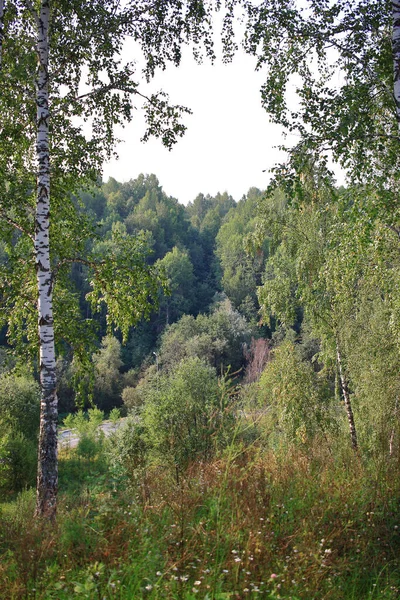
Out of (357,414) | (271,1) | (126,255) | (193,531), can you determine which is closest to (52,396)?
(126,255)

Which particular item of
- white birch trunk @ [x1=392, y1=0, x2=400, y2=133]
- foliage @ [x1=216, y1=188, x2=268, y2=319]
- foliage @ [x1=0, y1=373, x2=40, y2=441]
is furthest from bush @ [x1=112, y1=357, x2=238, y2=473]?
foliage @ [x1=216, y1=188, x2=268, y2=319]

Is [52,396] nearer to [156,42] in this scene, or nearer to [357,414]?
[156,42]

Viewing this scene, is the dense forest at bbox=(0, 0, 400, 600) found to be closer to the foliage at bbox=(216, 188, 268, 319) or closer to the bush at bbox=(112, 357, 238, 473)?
the bush at bbox=(112, 357, 238, 473)

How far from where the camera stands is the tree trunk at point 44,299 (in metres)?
5.28

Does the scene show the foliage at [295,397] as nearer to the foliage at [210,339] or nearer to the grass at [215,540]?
the grass at [215,540]

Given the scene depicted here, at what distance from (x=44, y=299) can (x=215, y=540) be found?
3519mm

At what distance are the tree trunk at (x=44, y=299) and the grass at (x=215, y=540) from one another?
2.60 feet

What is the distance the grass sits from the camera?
8.71ft

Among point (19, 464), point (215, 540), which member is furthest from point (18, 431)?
point (215, 540)

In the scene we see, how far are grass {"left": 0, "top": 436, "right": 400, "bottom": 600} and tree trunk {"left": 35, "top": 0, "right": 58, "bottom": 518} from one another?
79 cm

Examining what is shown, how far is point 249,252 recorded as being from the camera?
1116 centimetres

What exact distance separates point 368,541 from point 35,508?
131 inches

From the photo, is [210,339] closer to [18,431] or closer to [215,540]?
[18,431]

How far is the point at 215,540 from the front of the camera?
3.18 meters
